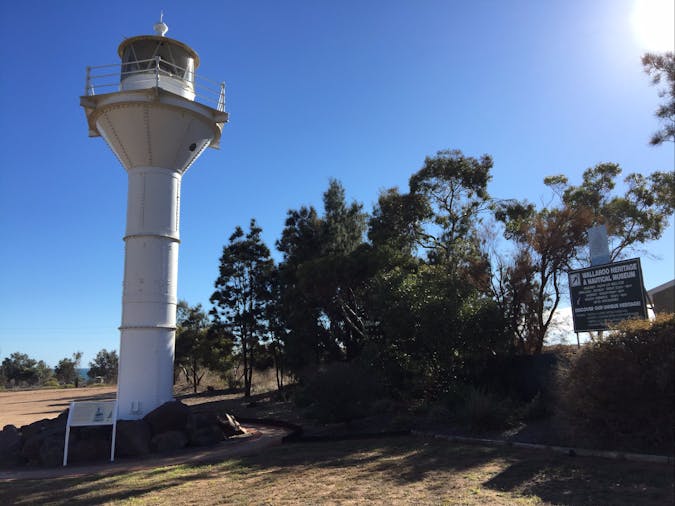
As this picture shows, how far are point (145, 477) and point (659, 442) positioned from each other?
351 inches

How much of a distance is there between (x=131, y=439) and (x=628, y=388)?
10.8 m

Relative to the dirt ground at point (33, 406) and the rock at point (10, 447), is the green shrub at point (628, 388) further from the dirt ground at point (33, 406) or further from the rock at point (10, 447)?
the dirt ground at point (33, 406)

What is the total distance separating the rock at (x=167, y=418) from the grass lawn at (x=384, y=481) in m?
2.85

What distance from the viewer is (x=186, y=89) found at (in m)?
15.3

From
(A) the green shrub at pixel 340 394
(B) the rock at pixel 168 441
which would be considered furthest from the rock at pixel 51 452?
(A) the green shrub at pixel 340 394

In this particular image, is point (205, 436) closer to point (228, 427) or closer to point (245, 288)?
point (228, 427)

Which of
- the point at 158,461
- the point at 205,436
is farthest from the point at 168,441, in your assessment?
the point at 158,461

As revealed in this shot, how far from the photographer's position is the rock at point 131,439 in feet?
40.5

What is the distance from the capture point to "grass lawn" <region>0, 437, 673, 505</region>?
678cm

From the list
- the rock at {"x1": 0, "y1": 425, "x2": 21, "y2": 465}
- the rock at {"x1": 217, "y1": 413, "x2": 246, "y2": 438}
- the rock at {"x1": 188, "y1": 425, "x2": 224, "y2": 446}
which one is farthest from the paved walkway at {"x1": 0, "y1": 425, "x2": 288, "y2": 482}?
the rock at {"x1": 0, "y1": 425, "x2": 21, "y2": 465}

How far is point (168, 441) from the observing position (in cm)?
1291

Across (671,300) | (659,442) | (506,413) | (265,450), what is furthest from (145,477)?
(671,300)

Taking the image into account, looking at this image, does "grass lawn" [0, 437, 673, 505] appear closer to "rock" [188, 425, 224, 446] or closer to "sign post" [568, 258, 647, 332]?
"rock" [188, 425, 224, 446]

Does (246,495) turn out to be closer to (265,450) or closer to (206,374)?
(265,450)
